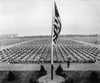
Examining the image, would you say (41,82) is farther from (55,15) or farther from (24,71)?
(55,15)

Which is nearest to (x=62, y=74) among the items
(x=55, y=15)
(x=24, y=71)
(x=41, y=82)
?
(x=41, y=82)

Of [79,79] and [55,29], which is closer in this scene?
[55,29]

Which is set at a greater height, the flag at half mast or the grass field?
the flag at half mast

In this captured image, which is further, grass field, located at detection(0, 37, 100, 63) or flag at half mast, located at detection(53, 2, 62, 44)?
Answer: grass field, located at detection(0, 37, 100, 63)

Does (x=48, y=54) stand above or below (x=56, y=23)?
below

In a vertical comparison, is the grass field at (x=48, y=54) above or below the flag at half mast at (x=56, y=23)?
below

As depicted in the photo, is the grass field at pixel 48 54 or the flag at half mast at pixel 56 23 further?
the grass field at pixel 48 54

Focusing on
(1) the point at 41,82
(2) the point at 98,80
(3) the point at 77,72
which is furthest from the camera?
(3) the point at 77,72

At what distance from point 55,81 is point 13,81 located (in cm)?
644

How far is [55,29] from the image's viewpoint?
58.7ft

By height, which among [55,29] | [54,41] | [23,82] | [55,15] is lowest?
[23,82]

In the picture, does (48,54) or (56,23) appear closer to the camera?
(56,23)

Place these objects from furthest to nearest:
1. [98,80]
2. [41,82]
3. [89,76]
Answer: [89,76] < [98,80] < [41,82]

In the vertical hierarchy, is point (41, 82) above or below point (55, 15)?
below
